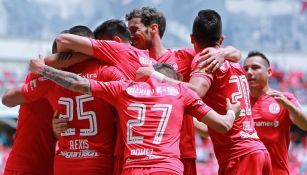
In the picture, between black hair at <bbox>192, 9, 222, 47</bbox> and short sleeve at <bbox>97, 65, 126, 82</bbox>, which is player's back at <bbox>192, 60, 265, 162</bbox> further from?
short sleeve at <bbox>97, 65, 126, 82</bbox>

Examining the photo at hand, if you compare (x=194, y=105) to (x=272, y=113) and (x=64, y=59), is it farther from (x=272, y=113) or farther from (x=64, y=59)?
(x=272, y=113)

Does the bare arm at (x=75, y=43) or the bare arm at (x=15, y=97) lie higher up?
the bare arm at (x=75, y=43)

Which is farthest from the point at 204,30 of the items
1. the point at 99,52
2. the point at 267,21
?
the point at 267,21

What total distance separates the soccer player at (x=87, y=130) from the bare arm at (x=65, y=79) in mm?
305

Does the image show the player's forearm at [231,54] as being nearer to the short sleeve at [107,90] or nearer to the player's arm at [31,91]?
the short sleeve at [107,90]

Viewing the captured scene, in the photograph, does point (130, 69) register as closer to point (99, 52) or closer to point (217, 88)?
point (99, 52)

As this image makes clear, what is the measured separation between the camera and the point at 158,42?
7.01 meters

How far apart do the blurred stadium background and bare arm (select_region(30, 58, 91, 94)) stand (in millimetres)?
14219

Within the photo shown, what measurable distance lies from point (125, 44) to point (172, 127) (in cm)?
107

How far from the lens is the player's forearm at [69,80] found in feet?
19.4

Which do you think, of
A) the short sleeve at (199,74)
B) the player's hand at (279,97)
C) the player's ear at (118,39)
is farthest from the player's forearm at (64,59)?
the player's hand at (279,97)

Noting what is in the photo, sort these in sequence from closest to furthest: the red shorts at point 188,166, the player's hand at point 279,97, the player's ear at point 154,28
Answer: the red shorts at point 188,166
the player's ear at point 154,28
the player's hand at point 279,97

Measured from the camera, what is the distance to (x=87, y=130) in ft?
20.4

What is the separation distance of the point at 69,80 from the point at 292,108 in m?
3.01
